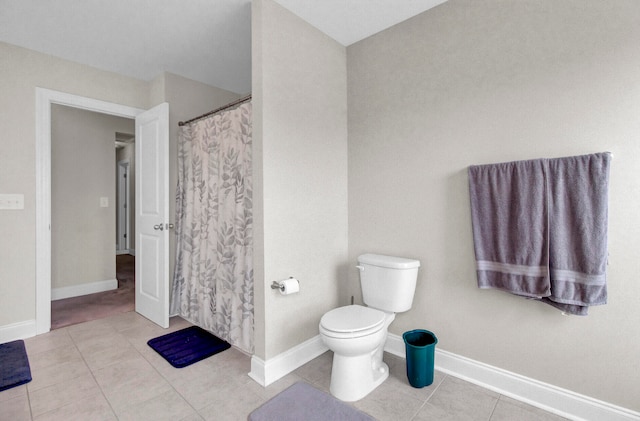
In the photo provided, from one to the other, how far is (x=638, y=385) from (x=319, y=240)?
6.08 feet

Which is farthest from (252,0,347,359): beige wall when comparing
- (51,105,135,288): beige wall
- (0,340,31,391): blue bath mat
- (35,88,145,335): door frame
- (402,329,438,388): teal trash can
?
(51,105,135,288): beige wall

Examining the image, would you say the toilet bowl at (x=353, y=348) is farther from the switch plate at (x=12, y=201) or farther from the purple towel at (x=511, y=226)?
the switch plate at (x=12, y=201)

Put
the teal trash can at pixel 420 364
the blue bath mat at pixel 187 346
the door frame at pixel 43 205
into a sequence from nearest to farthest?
the teal trash can at pixel 420 364, the blue bath mat at pixel 187 346, the door frame at pixel 43 205

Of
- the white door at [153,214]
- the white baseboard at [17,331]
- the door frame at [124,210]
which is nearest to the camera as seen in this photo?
the white baseboard at [17,331]

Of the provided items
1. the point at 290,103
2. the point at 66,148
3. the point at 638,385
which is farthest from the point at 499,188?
the point at 66,148

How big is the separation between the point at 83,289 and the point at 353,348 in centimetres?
370

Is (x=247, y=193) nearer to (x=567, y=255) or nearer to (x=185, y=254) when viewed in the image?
(x=185, y=254)

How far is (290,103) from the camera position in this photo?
212 cm

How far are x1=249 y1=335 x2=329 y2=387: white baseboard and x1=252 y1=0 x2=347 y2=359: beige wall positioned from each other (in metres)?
0.05

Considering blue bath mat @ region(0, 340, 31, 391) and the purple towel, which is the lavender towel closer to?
the purple towel

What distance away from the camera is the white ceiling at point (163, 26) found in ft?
6.69

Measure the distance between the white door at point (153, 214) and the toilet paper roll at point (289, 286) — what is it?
51.4 inches

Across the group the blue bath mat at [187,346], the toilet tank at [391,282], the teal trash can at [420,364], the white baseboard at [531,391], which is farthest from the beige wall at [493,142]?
the blue bath mat at [187,346]

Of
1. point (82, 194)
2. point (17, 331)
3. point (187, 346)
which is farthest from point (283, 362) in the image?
point (82, 194)
